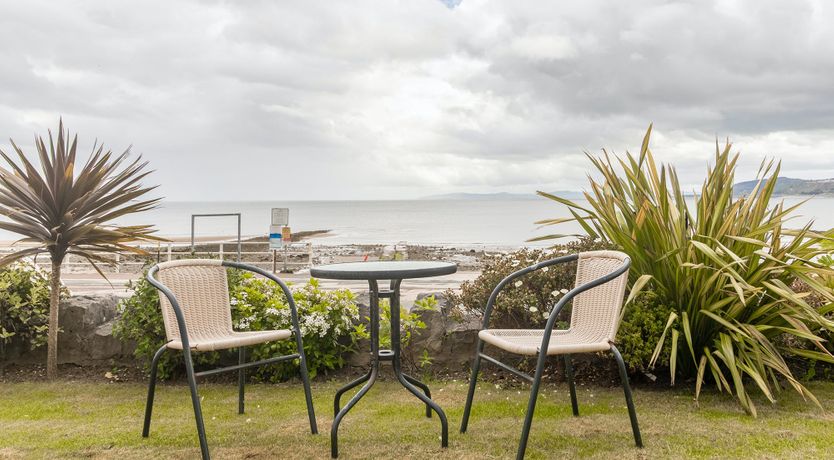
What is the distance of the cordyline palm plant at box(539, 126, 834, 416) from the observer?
10.2 ft

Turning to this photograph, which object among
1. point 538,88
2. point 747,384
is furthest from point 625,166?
point 538,88

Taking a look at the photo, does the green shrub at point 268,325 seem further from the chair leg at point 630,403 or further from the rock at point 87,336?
the chair leg at point 630,403

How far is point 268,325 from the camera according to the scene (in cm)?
390

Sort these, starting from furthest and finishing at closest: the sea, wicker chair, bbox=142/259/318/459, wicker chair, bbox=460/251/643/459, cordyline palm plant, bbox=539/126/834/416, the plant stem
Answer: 1. the sea
2. the plant stem
3. cordyline palm plant, bbox=539/126/834/416
4. wicker chair, bbox=142/259/318/459
5. wicker chair, bbox=460/251/643/459

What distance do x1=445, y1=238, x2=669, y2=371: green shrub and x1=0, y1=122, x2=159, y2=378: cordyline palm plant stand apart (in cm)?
222

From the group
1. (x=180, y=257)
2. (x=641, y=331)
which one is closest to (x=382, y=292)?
(x=641, y=331)

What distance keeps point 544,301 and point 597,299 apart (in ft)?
2.73

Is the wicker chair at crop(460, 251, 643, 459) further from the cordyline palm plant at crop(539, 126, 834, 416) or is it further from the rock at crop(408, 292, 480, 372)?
the rock at crop(408, 292, 480, 372)

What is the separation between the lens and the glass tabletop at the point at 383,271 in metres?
2.52

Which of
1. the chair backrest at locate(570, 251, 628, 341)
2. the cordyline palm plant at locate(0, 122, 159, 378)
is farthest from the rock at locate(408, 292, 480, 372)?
the cordyline palm plant at locate(0, 122, 159, 378)

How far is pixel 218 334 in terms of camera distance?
9.87ft

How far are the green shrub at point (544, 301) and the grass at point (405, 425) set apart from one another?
1.13ft

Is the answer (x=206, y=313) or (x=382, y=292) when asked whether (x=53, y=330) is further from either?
(x=382, y=292)

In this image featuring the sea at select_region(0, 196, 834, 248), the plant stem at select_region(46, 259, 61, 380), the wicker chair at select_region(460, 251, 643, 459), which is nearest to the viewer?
the wicker chair at select_region(460, 251, 643, 459)
